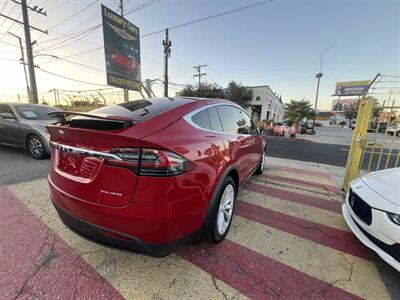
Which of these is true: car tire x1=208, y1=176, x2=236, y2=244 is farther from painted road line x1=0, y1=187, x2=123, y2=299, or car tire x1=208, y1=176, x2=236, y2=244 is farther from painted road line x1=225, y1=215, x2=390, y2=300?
painted road line x1=0, y1=187, x2=123, y2=299

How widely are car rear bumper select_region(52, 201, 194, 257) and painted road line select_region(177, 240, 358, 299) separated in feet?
1.77

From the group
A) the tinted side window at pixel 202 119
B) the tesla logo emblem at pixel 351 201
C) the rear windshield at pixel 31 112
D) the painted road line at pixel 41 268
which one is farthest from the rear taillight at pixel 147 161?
the rear windshield at pixel 31 112

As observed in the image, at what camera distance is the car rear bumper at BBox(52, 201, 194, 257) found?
1.40 m

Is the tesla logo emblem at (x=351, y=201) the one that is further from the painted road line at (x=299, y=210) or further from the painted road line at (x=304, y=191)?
the painted road line at (x=304, y=191)

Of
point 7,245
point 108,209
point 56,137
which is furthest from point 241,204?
point 7,245

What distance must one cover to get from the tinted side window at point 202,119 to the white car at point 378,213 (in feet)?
5.92

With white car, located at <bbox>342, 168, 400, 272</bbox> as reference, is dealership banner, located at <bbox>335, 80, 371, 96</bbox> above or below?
above

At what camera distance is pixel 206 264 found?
187 centimetres

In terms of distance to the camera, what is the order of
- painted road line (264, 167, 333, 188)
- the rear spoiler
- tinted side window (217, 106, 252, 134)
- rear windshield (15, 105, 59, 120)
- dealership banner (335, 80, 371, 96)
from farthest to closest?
dealership banner (335, 80, 371, 96) → rear windshield (15, 105, 59, 120) → painted road line (264, 167, 333, 188) → tinted side window (217, 106, 252, 134) → the rear spoiler

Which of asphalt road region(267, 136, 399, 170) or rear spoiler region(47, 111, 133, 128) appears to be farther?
asphalt road region(267, 136, 399, 170)

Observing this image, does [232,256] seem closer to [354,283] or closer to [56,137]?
[354,283]

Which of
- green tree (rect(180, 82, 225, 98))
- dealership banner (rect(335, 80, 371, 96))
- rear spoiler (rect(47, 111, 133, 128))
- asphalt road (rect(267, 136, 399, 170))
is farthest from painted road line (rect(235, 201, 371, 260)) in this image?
dealership banner (rect(335, 80, 371, 96))

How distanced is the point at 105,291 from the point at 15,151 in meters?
6.51

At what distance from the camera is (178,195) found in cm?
141
